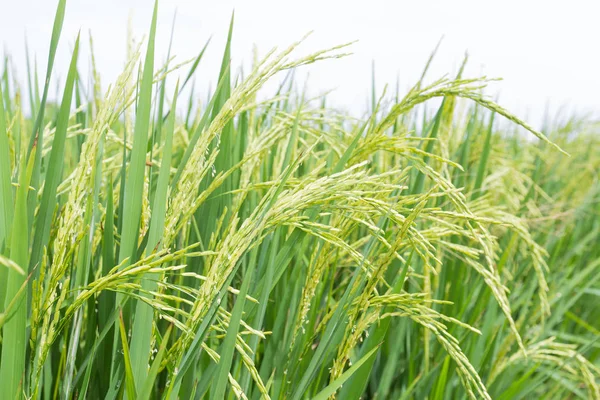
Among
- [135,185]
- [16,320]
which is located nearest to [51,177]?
[135,185]

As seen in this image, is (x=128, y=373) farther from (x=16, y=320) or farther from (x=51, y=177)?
(x=51, y=177)

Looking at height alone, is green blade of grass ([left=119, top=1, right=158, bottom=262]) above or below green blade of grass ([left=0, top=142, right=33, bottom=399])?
above

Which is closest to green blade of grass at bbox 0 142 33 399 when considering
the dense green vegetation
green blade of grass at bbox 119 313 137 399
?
the dense green vegetation

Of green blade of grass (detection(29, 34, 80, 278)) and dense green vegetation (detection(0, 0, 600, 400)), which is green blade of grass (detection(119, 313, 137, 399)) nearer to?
dense green vegetation (detection(0, 0, 600, 400))

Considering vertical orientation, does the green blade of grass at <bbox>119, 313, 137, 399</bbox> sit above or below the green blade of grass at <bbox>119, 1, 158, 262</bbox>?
below

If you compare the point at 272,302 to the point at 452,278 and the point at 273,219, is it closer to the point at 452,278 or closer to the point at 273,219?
the point at 273,219

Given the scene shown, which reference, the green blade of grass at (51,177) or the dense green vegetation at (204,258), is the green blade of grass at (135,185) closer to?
the dense green vegetation at (204,258)

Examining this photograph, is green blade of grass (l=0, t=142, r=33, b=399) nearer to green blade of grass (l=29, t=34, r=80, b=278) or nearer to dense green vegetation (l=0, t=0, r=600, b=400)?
dense green vegetation (l=0, t=0, r=600, b=400)

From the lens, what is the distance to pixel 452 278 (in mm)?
1993

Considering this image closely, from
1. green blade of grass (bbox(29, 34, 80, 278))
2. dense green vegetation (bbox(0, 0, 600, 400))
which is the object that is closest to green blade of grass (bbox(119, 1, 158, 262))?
dense green vegetation (bbox(0, 0, 600, 400))

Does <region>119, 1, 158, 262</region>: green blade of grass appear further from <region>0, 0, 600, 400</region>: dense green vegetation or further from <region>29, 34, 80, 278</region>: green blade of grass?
<region>29, 34, 80, 278</region>: green blade of grass

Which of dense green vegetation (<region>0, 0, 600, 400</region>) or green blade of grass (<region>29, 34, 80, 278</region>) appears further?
green blade of grass (<region>29, 34, 80, 278</region>)

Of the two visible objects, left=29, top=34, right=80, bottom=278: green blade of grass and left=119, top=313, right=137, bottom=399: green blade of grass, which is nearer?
A: left=119, top=313, right=137, bottom=399: green blade of grass

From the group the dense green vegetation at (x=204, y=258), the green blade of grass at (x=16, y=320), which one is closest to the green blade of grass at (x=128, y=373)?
the dense green vegetation at (x=204, y=258)
